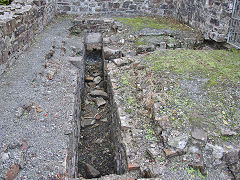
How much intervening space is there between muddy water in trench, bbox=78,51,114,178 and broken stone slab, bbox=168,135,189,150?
1376 millimetres

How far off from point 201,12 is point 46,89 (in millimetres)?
5273

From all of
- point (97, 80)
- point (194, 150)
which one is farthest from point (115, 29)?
point (194, 150)

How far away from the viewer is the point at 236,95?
367cm

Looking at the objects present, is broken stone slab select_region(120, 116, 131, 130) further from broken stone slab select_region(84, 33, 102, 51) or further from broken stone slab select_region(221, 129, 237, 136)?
broken stone slab select_region(84, 33, 102, 51)

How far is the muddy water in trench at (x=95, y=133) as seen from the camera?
3.76 meters

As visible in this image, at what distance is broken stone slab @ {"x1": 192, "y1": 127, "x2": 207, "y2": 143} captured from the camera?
280cm

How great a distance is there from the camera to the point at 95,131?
459 cm

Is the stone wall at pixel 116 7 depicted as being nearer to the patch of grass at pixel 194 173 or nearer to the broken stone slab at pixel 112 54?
the broken stone slab at pixel 112 54

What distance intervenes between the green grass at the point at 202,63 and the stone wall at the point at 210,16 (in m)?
0.65

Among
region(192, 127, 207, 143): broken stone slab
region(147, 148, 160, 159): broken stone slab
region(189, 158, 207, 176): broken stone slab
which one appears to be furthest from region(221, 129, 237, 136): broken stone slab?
region(147, 148, 160, 159): broken stone slab

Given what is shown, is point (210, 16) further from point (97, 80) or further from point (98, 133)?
point (98, 133)

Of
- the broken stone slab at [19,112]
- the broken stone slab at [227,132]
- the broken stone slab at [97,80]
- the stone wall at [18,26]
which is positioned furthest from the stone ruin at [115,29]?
the broken stone slab at [19,112]

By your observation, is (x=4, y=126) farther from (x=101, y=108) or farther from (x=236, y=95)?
(x=236, y=95)

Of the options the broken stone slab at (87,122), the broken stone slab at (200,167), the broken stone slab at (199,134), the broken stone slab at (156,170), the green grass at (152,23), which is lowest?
the broken stone slab at (87,122)
